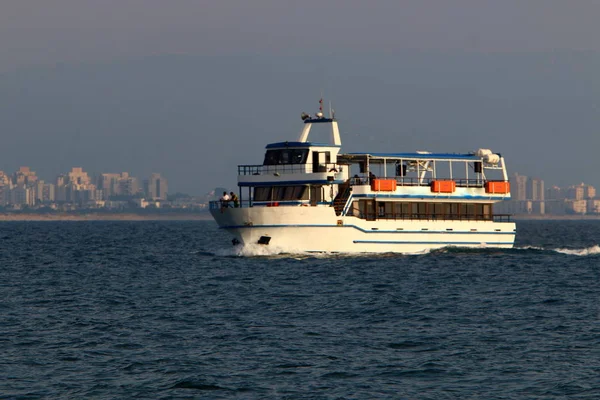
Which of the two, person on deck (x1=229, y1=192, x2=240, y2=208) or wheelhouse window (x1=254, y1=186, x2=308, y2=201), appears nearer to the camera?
wheelhouse window (x1=254, y1=186, x2=308, y2=201)

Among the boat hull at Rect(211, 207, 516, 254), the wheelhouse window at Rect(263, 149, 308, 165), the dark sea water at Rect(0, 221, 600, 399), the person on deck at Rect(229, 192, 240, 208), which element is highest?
the wheelhouse window at Rect(263, 149, 308, 165)

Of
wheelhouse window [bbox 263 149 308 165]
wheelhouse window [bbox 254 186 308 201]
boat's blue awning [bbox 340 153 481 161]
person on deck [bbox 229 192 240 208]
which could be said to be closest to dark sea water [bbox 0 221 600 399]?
wheelhouse window [bbox 254 186 308 201]

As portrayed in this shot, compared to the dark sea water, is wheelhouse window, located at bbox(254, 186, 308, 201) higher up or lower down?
higher up

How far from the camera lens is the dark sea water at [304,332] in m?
25.0

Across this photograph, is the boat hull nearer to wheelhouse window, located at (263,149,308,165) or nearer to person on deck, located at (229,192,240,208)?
person on deck, located at (229,192,240,208)

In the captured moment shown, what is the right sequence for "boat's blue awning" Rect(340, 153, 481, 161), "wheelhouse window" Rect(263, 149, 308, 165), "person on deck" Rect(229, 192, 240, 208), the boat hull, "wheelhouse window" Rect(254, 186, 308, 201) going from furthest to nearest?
1. "boat's blue awning" Rect(340, 153, 481, 161)
2. "person on deck" Rect(229, 192, 240, 208)
3. "wheelhouse window" Rect(263, 149, 308, 165)
4. "wheelhouse window" Rect(254, 186, 308, 201)
5. the boat hull

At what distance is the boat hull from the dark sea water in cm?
238

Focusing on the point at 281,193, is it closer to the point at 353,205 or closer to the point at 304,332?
the point at 353,205

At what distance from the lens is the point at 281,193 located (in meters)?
58.9

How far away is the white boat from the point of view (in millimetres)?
57062

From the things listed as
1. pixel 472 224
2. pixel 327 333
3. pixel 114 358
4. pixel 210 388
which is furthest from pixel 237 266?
pixel 210 388

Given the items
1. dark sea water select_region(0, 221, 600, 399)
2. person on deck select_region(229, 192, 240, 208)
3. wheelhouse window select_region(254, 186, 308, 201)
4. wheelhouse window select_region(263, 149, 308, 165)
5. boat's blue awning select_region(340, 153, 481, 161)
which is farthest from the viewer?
boat's blue awning select_region(340, 153, 481, 161)

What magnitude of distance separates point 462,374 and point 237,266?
2923 centimetres

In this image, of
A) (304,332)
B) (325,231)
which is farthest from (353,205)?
(304,332)
